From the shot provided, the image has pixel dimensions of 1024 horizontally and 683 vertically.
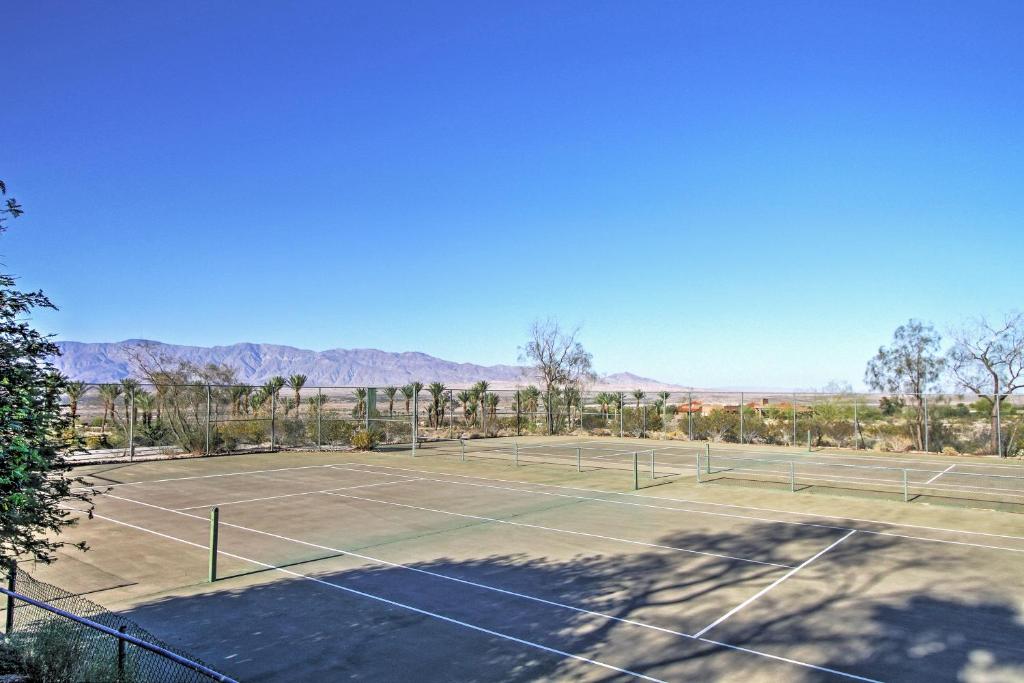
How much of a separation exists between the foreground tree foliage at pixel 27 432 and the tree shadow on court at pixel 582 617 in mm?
2469

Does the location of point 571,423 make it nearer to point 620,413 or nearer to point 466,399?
point 620,413

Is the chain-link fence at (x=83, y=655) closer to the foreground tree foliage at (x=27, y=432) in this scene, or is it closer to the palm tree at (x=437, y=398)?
the foreground tree foliage at (x=27, y=432)

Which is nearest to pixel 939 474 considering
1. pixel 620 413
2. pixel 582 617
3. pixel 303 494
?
pixel 620 413

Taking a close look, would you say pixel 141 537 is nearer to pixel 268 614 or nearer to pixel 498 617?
pixel 268 614

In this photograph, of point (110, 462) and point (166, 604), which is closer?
point (166, 604)

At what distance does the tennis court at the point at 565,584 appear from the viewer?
7.98 m

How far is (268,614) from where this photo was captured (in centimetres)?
944

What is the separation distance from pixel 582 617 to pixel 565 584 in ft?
5.33

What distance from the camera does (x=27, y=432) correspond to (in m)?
6.77

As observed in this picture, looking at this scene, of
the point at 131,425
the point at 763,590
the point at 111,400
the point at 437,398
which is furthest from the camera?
the point at 437,398

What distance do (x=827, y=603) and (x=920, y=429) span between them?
3292cm

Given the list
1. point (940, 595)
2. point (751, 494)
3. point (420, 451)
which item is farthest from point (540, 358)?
point (940, 595)

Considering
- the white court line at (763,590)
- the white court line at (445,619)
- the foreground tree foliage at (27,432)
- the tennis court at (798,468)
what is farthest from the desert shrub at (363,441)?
the foreground tree foliage at (27,432)

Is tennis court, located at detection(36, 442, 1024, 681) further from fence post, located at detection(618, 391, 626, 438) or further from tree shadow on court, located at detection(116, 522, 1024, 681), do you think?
fence post, located at detection(618, 391, 626, 438)
